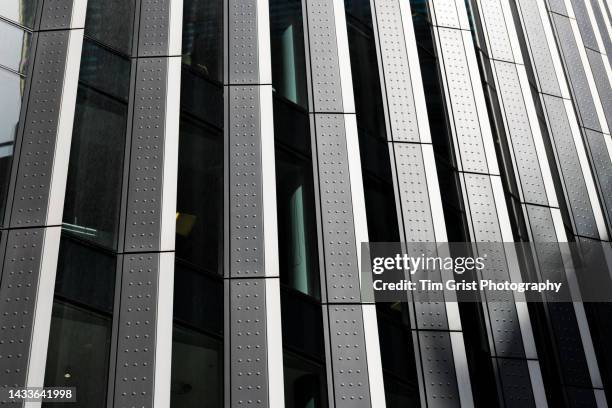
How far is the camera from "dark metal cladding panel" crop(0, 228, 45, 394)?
10.1m

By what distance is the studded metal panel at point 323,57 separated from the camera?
43.1 ft

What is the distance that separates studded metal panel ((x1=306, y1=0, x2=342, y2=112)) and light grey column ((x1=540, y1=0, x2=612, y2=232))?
618 centimetres

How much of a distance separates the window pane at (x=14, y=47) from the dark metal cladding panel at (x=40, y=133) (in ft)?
0.73

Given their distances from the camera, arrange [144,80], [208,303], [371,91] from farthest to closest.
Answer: [371,91]
[144,80]
[208,303]

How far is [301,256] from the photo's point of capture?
38.9ft

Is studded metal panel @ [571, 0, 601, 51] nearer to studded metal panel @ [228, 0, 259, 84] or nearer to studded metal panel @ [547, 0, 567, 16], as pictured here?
studded metal panel @ [547, 0, 567, 16]

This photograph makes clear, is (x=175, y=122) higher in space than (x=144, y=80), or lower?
lower

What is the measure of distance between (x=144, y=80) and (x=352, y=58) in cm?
427

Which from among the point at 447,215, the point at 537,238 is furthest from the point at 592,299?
the point at 447,215

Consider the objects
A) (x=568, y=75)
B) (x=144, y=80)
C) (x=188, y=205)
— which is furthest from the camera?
(x=568, y=75)

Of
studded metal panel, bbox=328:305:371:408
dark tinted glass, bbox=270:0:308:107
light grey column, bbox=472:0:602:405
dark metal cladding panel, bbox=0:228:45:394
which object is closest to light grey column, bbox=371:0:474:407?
studded metal panel, bbox=328:305:371:408

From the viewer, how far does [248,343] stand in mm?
10719

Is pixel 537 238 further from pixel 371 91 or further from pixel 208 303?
pixel 208 303

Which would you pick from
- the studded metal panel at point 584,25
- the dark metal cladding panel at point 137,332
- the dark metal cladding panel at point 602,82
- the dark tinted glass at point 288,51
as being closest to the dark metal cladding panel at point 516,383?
the dark metal cladding panel at point 137,332
